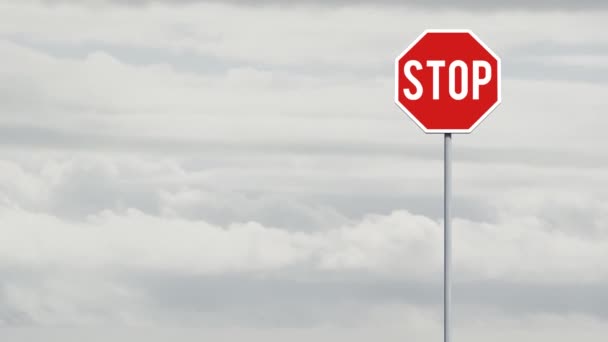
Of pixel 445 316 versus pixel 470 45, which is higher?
pixel 470 45

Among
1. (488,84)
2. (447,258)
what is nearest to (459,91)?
(488,84)

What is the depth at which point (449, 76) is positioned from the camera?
3212 centimetres

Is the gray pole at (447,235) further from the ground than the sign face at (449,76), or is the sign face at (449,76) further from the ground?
the sign face at (449,76)

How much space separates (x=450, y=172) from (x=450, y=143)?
0.50 m

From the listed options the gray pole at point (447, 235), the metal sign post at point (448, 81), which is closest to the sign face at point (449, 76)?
the metal sign post at point (448, 81)

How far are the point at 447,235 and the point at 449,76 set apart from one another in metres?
2.72

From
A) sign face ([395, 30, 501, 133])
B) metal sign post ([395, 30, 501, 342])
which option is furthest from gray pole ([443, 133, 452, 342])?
sign face ([395, 30, 501, 133])

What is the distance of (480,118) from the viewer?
32250 millimetres

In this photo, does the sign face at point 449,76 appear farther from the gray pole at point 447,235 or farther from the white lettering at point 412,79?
the gray pole at point 447,235

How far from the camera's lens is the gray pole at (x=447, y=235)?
1271 inches

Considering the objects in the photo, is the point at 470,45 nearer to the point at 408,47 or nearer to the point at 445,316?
the point at 408,47

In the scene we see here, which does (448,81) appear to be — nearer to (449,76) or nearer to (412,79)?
(449,76)

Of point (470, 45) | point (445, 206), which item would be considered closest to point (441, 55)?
point (470, 45)

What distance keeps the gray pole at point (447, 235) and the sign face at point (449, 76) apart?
2.10 feet
